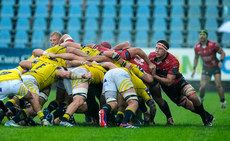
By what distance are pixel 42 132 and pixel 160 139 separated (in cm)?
169

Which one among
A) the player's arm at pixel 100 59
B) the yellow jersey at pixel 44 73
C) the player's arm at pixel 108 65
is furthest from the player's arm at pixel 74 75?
the player's arm at pixel 100 59

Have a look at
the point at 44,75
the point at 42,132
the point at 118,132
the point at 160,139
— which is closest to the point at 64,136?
the point at 42,132

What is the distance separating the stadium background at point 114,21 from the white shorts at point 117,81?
38.3 feet

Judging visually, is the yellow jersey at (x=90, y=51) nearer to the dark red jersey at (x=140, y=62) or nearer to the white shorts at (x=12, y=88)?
the dark red jersey at (x=140, y=62)

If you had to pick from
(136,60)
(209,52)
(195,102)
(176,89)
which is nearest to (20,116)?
(136,60)

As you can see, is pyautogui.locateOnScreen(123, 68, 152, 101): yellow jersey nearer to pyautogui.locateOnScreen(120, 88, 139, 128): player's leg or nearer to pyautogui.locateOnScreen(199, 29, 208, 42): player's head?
pyautogui.locateOnScreen(120, 88, 139, 128): player's leg

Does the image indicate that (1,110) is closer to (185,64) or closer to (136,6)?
(185,64)

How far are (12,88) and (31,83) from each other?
0.54 metres

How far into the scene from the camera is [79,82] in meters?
6.72

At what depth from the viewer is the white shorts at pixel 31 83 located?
22.2 feet

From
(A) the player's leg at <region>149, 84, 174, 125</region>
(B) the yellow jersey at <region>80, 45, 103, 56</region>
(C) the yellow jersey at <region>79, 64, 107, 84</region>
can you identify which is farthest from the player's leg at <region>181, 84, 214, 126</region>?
(B) the yellow jersey at <region>80, 45, 103, 56</region>

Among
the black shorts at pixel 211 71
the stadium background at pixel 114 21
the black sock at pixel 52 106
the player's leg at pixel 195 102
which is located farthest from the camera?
the stadium background at pixel 114 21

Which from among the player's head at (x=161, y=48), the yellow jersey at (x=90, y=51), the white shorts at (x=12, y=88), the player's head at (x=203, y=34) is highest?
the player's head at (x=203, y=34)

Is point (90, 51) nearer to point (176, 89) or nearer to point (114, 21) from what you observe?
point (176, 89)
